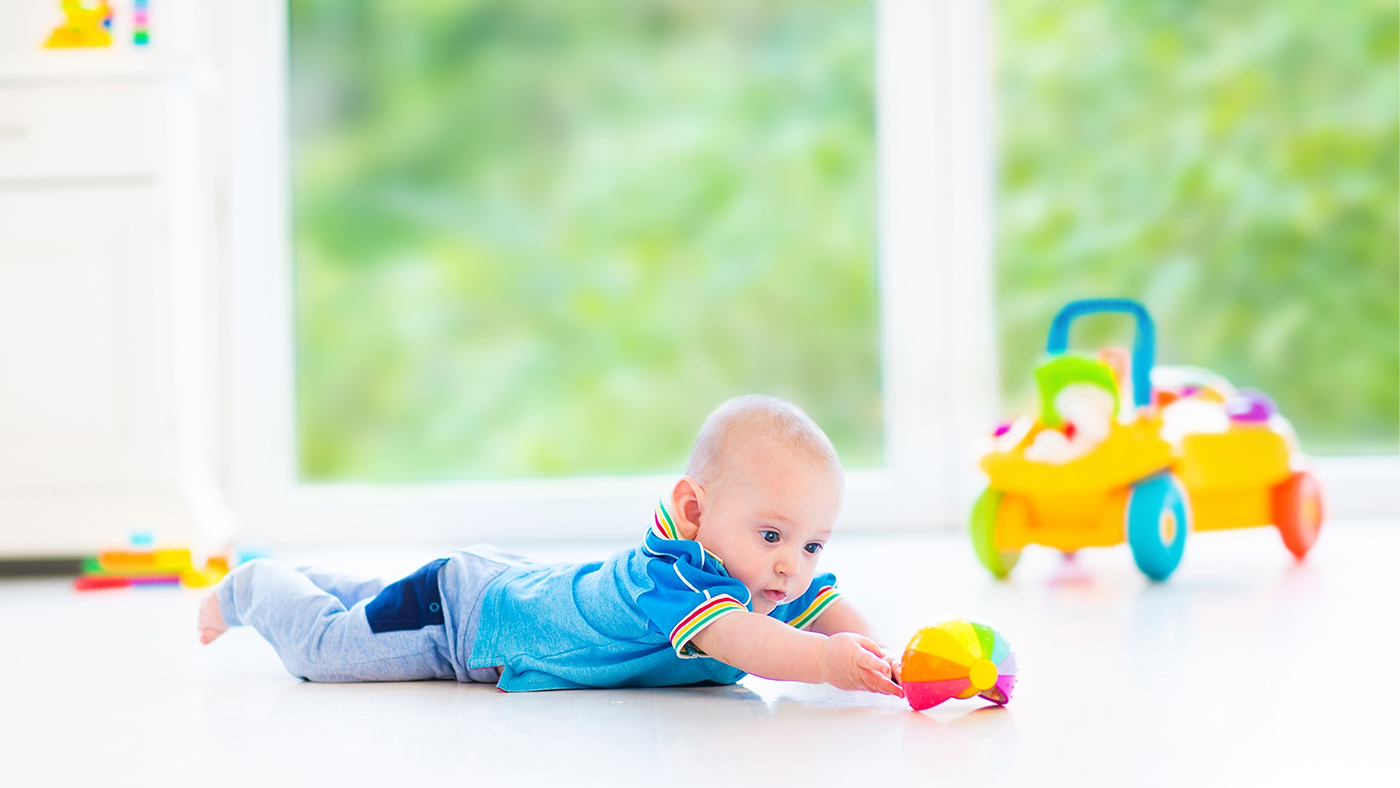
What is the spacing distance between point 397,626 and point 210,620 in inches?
10.1

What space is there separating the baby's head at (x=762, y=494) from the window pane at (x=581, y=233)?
5.18ft

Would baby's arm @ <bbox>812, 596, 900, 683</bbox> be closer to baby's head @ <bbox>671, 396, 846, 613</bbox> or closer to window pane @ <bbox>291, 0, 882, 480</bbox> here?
baby's head @ <bbox>671, 396, 846, 613</bbox>

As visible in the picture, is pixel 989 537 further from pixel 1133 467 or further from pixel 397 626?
pixel 397 626

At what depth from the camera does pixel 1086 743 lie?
0.94 m

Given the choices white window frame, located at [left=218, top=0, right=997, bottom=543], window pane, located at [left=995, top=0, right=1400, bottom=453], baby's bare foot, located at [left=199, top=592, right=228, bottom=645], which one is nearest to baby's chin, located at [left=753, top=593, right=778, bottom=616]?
baby's bare foot, located at [left=199, top=592, right=228, bottom=645]

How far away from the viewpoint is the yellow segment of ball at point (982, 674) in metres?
1.01

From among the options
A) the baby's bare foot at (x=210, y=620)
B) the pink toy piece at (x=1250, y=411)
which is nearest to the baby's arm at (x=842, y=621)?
the baby's bare foot at (x=210, y=620)

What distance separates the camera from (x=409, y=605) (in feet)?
3.84

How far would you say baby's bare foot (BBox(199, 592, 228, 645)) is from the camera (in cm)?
131

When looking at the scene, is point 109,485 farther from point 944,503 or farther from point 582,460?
point 944,503

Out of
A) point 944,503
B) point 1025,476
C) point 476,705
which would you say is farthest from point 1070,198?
point 476,705

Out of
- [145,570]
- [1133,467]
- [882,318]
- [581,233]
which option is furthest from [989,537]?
[145,570]

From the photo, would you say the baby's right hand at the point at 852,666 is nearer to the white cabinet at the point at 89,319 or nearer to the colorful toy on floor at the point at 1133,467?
the colorful toy on floor at the point at 1133,467

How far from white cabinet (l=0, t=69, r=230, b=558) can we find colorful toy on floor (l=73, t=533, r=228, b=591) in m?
0.08
